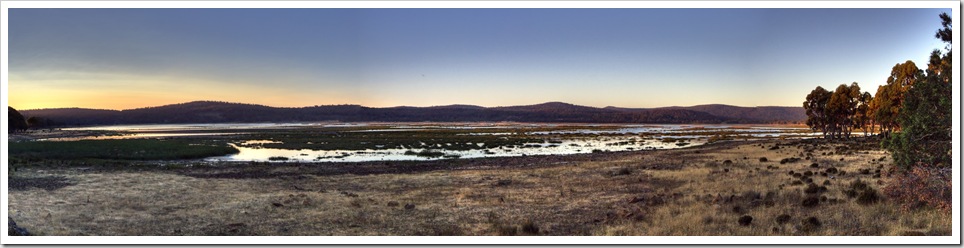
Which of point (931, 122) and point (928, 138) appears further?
point (928, 138)

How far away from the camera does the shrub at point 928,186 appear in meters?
8.81

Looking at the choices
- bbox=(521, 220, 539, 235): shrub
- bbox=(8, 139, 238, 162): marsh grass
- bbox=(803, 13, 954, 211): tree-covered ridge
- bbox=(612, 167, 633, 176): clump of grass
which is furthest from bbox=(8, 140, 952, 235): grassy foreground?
bbox=(8, 139, 238, 162): marsh grass

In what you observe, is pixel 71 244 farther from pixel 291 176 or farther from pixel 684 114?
pixel 684 114

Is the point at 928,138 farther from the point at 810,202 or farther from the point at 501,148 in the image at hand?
the point at 501,148

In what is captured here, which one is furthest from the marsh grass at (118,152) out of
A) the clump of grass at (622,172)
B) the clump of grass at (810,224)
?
the clump of grass at (810,224)

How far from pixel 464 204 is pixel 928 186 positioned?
941cm

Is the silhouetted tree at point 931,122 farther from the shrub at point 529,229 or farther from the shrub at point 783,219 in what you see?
the shrub at point 529,229

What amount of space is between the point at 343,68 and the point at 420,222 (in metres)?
10.2

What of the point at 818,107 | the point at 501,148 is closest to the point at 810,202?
the point at 501,148

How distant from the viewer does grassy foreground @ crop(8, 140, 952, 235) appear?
10625mm

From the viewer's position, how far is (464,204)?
14.0 m

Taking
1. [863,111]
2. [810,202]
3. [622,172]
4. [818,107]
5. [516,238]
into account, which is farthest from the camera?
[818,107]

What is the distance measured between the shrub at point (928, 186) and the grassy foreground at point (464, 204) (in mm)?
359
